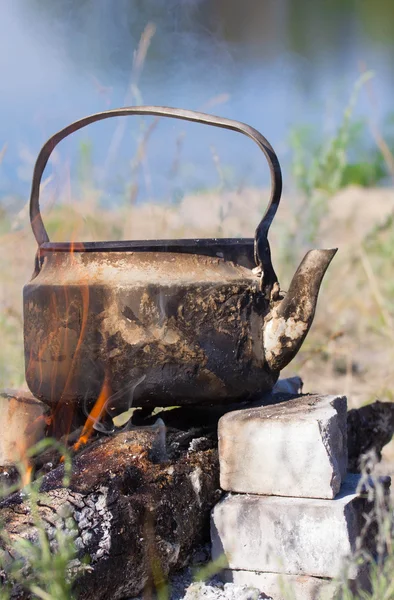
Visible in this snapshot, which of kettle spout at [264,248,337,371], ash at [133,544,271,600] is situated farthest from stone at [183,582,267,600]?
kettle spout at [264,248,337,371]

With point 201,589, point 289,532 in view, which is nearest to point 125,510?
point 201,589

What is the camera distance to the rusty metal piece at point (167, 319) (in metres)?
2.00

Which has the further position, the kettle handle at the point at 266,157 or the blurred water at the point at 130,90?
the blurred water at the point at 130,90

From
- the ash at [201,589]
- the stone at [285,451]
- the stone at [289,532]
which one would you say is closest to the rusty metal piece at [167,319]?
the stone at [285,451]

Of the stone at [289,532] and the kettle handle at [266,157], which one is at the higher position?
the kettle handle at [266,157]

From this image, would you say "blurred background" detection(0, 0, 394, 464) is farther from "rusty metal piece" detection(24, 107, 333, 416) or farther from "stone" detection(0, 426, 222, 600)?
"stone" detection(0, 426, 222, 600)

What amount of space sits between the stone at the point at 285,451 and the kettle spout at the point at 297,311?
0.58 feet

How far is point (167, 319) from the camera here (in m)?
2.00

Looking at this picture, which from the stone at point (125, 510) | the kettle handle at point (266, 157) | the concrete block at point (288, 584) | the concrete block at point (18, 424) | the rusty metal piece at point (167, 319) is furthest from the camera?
the concrete block at point (18, 424)

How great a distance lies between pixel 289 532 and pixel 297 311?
59 cm

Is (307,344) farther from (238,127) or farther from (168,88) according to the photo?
(238,127)

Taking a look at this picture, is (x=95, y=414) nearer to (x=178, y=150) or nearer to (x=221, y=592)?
(x=221, y=592)

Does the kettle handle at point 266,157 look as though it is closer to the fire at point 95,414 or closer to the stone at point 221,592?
the fire at point 95,414

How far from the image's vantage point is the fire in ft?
Result: 6.70
